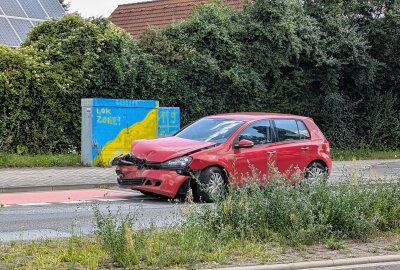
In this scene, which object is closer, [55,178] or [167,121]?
[55,178]

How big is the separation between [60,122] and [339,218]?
581 inches

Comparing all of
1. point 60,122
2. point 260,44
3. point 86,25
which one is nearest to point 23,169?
point 60,122

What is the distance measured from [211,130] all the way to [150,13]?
23.8m

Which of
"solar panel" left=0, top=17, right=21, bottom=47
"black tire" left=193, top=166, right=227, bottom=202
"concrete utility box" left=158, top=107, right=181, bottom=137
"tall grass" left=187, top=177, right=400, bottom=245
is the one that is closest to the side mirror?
"black tire" left=193, top=166, right=227, bottom=202

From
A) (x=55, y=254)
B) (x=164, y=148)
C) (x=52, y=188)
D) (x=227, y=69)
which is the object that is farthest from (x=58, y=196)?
(x=227, y=69)

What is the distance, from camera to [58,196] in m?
15.8

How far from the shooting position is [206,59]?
2575 cm

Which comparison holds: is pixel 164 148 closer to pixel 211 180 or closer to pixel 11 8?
pixel 211 180

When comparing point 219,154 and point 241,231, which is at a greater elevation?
point 219,154

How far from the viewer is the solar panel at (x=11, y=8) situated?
28.7 metres

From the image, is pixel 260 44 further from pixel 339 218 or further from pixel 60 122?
pixel 339 218

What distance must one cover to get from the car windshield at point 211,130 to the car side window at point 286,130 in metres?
0.90

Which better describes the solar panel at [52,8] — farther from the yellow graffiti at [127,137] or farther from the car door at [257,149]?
the car door at [257,149]

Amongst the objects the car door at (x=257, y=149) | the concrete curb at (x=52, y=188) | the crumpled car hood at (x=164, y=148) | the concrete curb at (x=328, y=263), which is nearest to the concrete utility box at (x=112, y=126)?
the concrete curb at (x=52, y=188)
